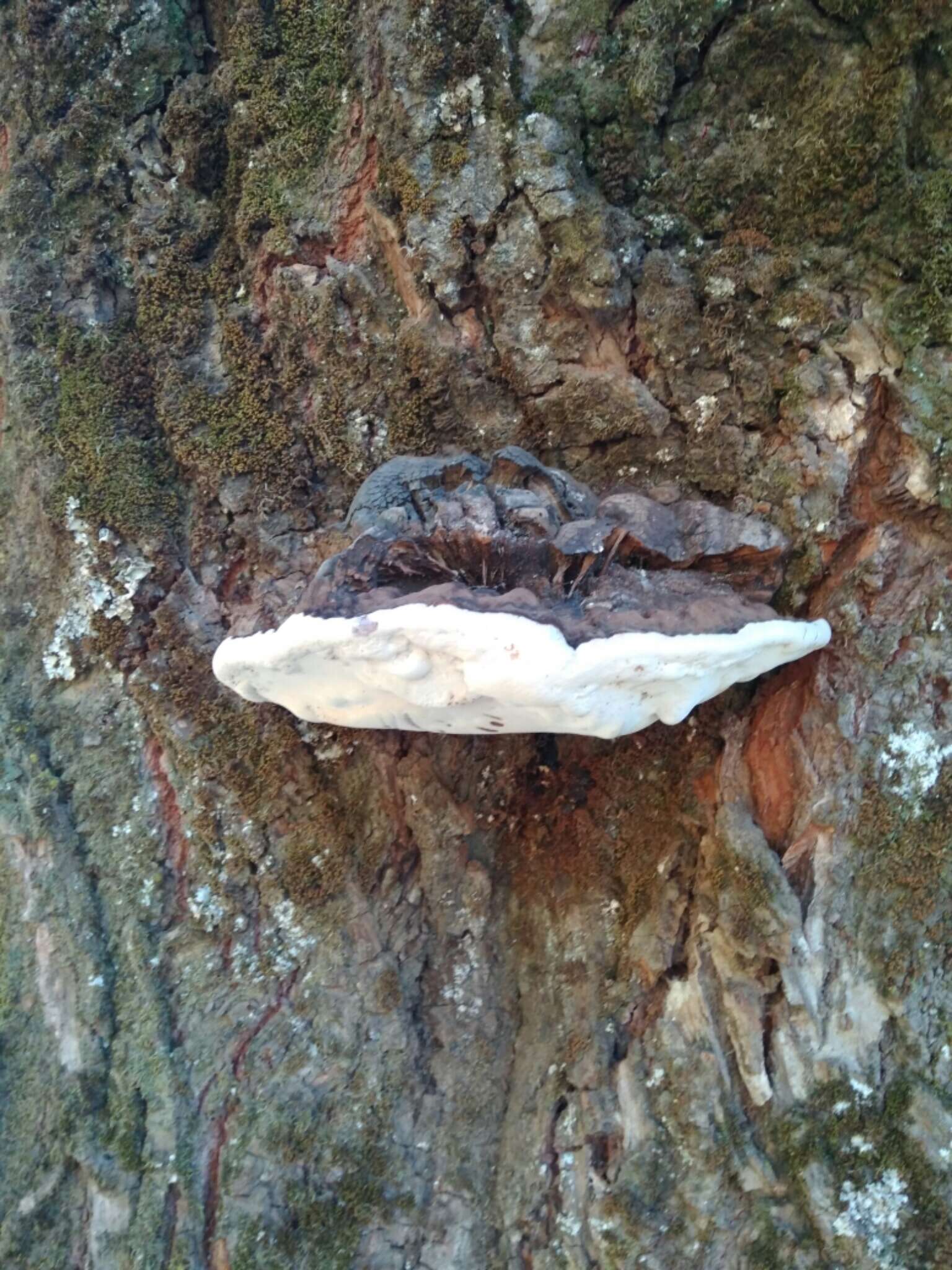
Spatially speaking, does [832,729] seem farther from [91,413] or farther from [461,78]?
[91,413]

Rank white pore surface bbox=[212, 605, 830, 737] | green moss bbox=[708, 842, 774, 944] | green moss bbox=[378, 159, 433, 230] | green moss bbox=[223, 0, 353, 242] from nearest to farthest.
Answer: white pore surface bbox=[212, 605, 830, 737]
green moss bbox=[708, 842, 774, 944]
green moss bbox=[378, 159, 433, 230]
green moss bbox=[223, 0, 353, 242]

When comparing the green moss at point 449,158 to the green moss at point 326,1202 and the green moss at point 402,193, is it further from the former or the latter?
the green moss at point 326,1202

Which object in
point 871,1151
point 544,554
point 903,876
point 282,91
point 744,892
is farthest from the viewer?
point 282,91

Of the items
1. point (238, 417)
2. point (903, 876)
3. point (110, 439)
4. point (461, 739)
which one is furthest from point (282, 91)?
point (903, 876)

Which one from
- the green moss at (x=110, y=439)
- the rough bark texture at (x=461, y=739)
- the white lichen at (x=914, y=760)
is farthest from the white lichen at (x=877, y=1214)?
the green moss at (x=110, y=439)

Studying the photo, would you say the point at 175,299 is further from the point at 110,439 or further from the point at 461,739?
the point at 461,739

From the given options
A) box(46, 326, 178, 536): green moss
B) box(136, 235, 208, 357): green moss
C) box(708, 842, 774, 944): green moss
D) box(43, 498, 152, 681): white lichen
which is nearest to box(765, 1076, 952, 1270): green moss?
box(708, 842, 774, 944): green moss

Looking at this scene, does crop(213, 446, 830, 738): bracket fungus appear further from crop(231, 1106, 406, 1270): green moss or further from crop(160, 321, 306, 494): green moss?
crop(231, 1106, 406, 1270): green moss
